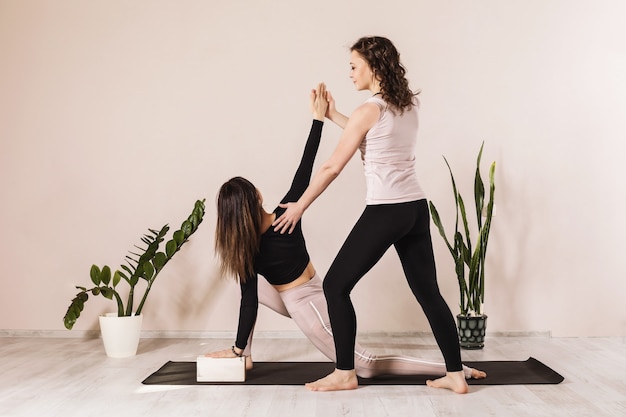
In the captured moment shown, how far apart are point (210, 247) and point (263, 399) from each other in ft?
5.88

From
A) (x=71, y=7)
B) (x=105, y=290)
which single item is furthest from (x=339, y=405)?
(x=71, y=7)

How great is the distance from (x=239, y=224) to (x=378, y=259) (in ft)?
1.91

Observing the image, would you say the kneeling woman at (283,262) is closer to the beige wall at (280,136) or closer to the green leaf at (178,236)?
the green leaf at (178,236)

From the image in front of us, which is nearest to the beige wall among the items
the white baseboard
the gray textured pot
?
the white baseboard

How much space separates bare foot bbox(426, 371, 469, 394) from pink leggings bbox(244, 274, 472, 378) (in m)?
0.14

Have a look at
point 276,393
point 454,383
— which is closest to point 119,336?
point 276,393

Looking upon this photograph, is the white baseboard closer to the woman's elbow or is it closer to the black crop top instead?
the black crop top

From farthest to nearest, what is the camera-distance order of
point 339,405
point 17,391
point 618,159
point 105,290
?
point 618,159
point 105,290
point 17,391
point 339,405

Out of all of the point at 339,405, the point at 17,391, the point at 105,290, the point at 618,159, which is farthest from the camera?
the point at 618,159

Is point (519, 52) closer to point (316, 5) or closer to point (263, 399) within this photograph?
point (316, 5)

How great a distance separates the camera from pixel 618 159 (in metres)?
4.36

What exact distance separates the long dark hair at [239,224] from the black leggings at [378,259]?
1.23ft

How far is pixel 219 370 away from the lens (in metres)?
3.06

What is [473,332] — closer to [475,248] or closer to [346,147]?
[475,248]
